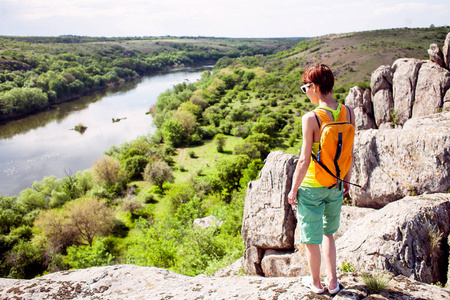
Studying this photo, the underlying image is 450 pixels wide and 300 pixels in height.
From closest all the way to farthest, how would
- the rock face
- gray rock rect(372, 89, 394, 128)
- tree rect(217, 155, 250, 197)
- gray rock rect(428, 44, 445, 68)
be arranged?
the rock face
gray rock rect(428, 44, 445, 68)
gray rock rect(372, 89, 394, 128)
tree rect(217, 155, 250, 197)

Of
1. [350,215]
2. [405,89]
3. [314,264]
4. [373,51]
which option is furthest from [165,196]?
[373,51]

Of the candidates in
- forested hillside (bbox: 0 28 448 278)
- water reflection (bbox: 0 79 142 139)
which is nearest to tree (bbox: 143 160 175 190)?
forested hillside (bbox: 0 28 448 278)

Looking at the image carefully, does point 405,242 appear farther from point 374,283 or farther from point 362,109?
point 362,109

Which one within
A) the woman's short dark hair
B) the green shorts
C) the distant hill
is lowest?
the green shorts

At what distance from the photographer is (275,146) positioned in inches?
2004

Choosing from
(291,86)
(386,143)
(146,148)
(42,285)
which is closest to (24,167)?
(146,148)

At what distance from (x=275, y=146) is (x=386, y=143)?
42478 millimetres

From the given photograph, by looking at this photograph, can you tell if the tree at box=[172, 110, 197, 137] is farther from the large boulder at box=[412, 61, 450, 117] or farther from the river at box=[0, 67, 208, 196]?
the large boulder at box=[412, 61, 450, 117]

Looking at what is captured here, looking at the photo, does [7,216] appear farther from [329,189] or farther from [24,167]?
[329,189]

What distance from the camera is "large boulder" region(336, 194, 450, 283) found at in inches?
193

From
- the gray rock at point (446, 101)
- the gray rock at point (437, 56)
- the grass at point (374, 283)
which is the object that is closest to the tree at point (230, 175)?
the gray rock at point (437, 56)

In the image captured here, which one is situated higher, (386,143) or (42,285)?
(386,143)

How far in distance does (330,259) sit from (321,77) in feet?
8.48

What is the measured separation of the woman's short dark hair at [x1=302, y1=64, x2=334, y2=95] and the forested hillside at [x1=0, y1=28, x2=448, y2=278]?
29.0 ft
